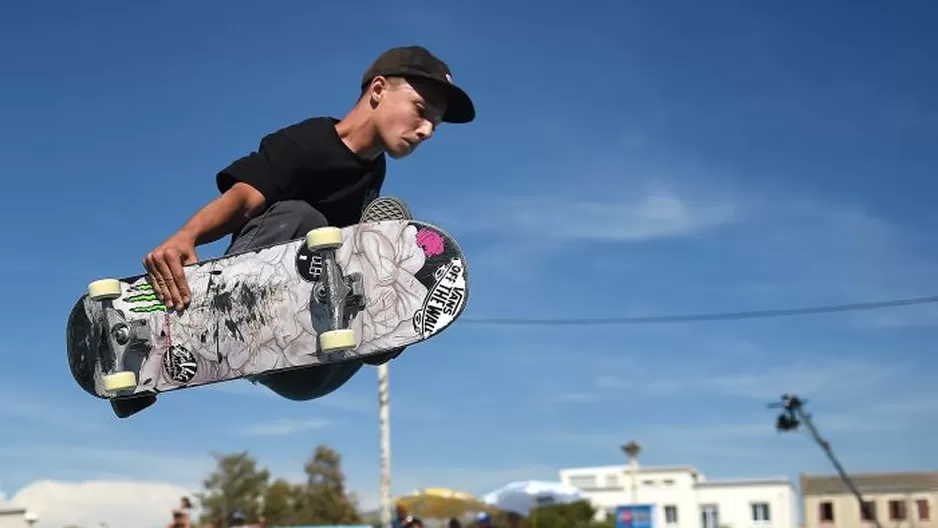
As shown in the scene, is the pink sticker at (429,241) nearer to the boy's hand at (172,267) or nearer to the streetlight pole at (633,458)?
the boy's hand at (172,267)

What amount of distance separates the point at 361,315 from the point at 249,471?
158 feet

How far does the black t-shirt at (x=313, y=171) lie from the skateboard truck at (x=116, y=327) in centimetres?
92

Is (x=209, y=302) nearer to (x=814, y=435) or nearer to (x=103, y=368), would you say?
(x=103, y=368)

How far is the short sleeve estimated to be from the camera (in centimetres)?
516

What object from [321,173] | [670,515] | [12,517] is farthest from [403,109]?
[670,515]

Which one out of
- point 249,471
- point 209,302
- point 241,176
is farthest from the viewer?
point 249,471

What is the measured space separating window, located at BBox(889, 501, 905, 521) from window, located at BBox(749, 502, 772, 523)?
953cm

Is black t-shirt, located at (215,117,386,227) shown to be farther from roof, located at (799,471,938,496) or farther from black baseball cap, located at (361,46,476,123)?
roof, located at (799,471,938,496)

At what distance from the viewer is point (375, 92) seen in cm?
541

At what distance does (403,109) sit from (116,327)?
188 centimetres

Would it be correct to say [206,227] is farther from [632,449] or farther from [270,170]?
[632,449]

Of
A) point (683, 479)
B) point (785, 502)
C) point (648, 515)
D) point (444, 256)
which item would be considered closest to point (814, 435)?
point (648, 515)

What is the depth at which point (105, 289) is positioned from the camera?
18.7 ft

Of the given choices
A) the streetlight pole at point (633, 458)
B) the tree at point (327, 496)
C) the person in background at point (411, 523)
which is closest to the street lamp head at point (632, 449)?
the streetlight pole at point (633, 458)
